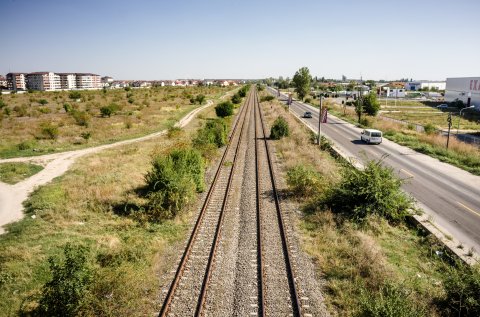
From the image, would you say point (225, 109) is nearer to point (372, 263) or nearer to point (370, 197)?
point (370, 197)

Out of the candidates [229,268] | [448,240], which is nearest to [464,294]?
Result: [448,240]

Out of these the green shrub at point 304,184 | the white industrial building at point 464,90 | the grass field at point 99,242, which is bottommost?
the grass field at point 99,242

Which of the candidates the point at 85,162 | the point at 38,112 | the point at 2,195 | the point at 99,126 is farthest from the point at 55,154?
the point at 38,112

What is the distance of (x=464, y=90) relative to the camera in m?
86.9

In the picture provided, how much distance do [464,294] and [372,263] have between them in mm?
2554

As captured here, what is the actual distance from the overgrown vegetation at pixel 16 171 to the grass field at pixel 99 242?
269cm

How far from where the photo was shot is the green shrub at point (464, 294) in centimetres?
807

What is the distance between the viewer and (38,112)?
2168 inches

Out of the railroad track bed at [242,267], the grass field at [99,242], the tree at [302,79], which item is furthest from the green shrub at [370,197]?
the tree at [302,79]

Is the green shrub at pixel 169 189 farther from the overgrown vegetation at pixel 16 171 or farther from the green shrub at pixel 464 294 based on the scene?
the overgrown vegetation at pixel 16 171

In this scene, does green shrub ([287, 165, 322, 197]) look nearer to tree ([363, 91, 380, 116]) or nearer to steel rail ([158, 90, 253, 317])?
steel rail ([158, 90, 253, 317])

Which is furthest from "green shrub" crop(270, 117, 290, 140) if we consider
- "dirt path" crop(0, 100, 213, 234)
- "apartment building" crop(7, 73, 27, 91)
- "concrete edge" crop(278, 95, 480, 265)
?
"apartment building" crop(7, 73, 27, 91)

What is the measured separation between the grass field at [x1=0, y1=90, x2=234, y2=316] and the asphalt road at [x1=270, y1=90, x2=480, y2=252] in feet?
37.3

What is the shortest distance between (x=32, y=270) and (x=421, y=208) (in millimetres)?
16706
